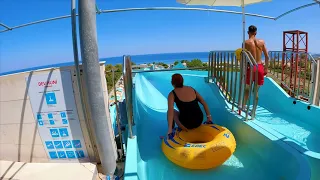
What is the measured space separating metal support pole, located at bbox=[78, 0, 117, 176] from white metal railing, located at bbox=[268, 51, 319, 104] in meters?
3.53

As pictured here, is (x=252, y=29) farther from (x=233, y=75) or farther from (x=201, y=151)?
(x=201, y=151)

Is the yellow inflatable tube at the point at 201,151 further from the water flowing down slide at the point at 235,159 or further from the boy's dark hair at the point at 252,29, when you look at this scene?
the boy's dark hair at the point at 252,29

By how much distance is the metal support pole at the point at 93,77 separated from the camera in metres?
2.73

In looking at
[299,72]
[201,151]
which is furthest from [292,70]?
[201,151]

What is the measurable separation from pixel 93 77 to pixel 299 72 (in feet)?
12.2

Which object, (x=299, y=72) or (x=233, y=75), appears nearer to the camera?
(x=299, y=72)

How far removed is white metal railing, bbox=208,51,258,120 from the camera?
3.51m

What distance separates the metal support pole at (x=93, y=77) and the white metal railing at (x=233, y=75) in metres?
2.12

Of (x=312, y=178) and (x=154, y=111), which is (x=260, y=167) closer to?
(x=312, y=178)

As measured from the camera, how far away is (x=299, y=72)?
4.27 metres

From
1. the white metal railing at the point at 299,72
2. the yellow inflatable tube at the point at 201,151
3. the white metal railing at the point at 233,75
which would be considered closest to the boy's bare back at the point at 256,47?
the white metal railing at the point at 233,75

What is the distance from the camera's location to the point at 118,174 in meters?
3.40

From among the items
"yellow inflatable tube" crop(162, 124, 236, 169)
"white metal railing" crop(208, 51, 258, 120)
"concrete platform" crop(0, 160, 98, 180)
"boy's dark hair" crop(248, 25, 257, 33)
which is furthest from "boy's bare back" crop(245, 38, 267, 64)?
"concrete platform" crop(0, 160, 98, 180)

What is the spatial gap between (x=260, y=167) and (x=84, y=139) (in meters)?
2.50
